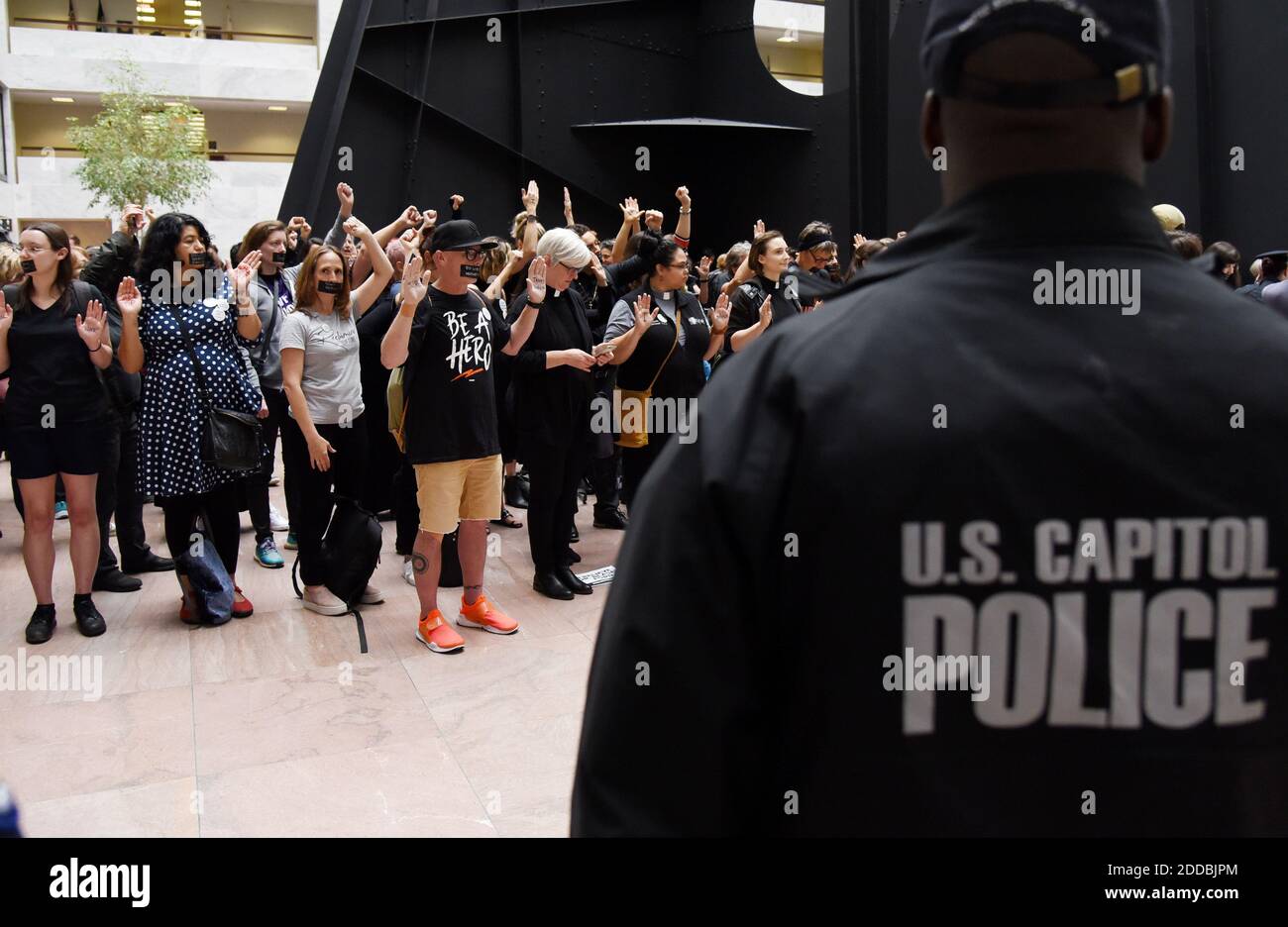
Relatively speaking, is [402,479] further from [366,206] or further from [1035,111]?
[1035,111]

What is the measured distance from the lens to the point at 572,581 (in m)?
6.11

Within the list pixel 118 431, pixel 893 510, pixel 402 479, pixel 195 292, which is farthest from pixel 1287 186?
pixel 893 510

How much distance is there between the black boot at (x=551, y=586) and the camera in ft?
19.7

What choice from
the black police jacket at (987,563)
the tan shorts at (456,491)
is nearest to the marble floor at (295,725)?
the tan shorts at (456,491)

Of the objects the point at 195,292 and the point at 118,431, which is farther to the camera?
the point at 118,431

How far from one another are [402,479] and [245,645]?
60.0 inches

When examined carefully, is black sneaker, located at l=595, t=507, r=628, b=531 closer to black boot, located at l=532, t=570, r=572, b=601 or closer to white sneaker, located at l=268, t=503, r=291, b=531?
black boot, located at l=532, t=570, r=572, b=601

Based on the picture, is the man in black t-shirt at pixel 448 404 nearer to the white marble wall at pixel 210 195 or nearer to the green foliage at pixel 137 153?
the green foliage at pixel 137 153

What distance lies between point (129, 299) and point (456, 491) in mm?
1806

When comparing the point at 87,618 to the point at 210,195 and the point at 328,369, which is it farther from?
the point at 210,195

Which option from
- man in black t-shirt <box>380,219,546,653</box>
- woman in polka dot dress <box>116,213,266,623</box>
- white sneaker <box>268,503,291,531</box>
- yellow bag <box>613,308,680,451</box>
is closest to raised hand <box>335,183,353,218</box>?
woman in polka dot dress <box>116,213,266,623</box>

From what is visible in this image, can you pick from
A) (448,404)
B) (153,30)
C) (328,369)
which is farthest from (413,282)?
(153,30)

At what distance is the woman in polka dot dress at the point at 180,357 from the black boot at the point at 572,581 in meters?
1.84
